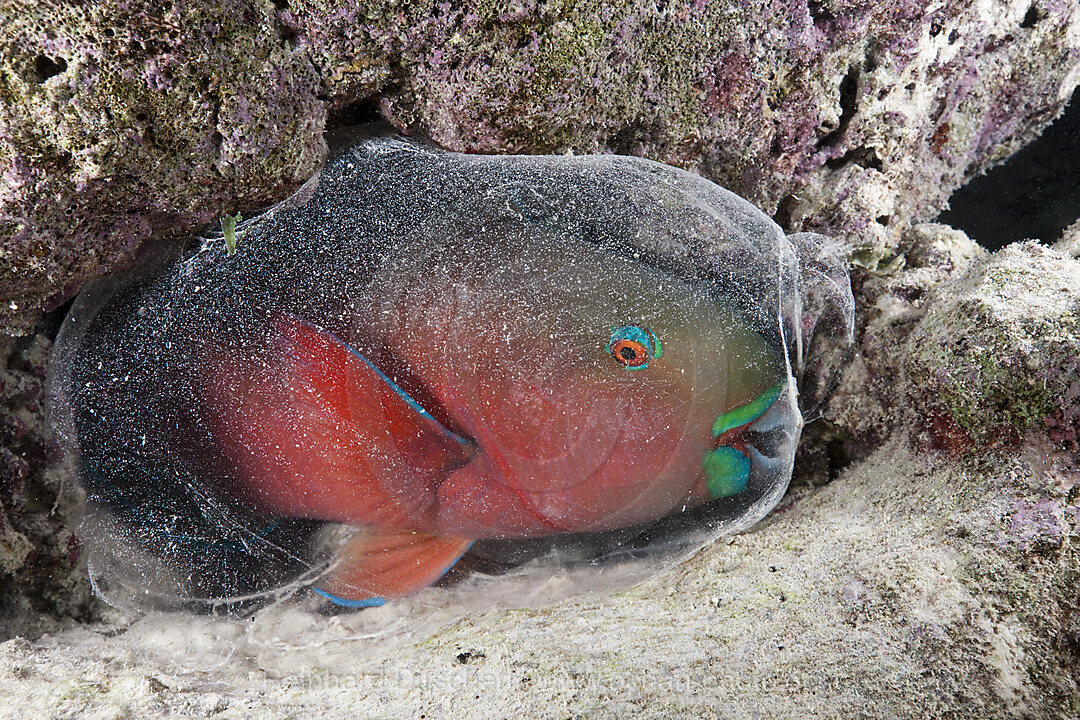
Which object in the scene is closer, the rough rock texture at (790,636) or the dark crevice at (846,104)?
the rough rock texture at (790,636)

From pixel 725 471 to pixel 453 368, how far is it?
0.98 meters

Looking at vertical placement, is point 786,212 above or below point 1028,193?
above

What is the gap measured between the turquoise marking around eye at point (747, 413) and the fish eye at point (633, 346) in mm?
324

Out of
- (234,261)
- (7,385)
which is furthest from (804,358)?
(7,385)

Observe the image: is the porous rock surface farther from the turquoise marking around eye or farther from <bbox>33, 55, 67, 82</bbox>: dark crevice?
the turquoise marking around eye

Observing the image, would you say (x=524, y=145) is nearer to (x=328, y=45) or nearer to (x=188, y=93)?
(x=328, y=45)

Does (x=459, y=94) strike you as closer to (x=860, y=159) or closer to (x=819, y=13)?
(x=819, y=13)

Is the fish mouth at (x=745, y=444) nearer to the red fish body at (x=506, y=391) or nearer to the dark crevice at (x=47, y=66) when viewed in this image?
the red fish body at (x=506, y=391)

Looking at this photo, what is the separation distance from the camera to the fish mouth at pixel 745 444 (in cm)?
180

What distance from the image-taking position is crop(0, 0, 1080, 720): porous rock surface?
1.31 meters

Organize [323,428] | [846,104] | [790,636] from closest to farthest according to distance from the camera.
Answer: [790,636], [323,428], [846,104]

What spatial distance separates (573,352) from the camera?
1667 millimetres

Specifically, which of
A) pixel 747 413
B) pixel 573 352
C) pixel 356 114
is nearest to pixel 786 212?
pixel 747 413

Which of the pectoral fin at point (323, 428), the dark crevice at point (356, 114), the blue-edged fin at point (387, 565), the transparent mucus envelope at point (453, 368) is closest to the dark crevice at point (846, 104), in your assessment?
the transparent mucus envelope at point (453, 368)
